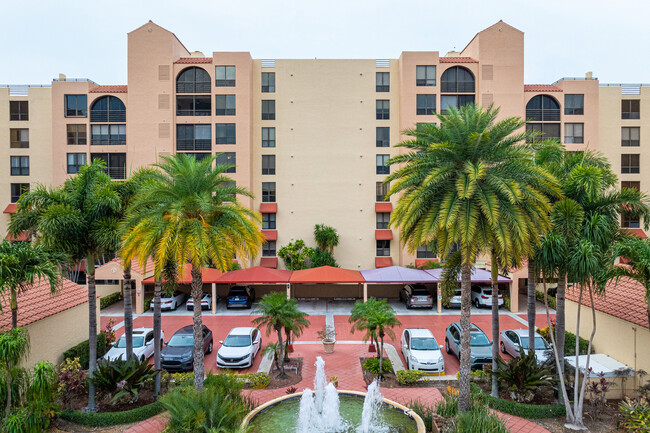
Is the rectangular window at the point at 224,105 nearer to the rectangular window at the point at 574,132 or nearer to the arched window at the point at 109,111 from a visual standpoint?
the arched window at the point at 109,111

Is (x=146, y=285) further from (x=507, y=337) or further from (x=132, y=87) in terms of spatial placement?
(x=507, y=337)

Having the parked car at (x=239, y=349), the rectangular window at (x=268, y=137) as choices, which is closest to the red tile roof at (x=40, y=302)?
the parked car at (x=239, y=349)

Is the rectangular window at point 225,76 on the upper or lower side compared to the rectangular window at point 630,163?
upper

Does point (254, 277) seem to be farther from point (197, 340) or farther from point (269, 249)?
point (197, 340)

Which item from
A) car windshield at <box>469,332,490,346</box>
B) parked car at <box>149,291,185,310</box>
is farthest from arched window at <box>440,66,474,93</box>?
parked car at <box>149,291,185,310</box>

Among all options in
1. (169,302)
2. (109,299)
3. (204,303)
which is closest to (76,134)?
(109,299)

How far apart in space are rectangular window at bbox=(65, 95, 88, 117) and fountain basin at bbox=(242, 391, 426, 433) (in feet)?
111

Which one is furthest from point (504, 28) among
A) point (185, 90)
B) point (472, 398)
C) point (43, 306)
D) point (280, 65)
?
point (43, 306)

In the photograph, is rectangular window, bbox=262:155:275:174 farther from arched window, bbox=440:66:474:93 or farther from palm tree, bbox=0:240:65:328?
palm tree, bbox=0:240:65:328

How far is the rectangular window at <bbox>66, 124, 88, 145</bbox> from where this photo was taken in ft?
115

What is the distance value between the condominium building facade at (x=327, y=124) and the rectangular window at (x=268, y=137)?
0.09 m

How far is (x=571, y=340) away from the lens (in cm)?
1830

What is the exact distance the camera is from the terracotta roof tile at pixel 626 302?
14.7m

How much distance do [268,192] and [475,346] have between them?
22860mm
